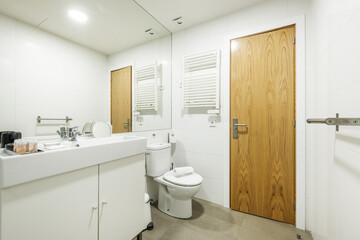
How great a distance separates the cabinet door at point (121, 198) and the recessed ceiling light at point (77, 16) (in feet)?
4.09

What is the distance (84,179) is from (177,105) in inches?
63.4

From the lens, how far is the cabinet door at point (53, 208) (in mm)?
693

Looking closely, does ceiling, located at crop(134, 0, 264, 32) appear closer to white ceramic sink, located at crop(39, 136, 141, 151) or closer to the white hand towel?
white ceramic sink, located at crop(39, 136, 141, 151)

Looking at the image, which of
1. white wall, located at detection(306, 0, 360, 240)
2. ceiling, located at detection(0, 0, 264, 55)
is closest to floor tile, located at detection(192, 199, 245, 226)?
white wall, located at detection(306, 0, 360, 240)

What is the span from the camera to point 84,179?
0.94 meters

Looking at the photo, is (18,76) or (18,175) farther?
(18,76)

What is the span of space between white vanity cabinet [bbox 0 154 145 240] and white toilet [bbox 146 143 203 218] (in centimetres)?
48

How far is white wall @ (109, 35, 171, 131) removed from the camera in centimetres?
178

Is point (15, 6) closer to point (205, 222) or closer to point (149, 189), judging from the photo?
point (149, 189)

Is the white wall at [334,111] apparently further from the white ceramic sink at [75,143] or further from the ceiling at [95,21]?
the ceiling at [95,21]

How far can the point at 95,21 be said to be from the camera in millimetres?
1521

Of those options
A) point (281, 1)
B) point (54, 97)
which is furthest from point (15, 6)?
point (281, 1)

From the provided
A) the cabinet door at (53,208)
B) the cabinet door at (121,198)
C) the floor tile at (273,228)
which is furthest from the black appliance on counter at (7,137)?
the floor tile at (273,228)

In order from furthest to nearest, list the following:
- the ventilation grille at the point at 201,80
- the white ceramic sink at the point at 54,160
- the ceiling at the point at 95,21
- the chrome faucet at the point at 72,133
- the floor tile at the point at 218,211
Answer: the ventilation grille at the point at 201,80, the floor tile at the point at 218,211, the chrome faucet at the point at 72,133, the ceiling at the point at 95,21, the white ceramic sink at the point at 54,160
